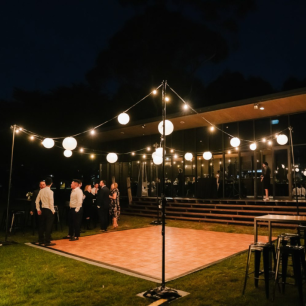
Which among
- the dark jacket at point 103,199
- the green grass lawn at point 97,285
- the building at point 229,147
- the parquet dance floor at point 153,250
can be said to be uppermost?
the building at point 229,147

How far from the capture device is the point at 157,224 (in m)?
11.4

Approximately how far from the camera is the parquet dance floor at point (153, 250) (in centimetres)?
543

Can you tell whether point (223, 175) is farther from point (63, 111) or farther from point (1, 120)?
point (1, 120)

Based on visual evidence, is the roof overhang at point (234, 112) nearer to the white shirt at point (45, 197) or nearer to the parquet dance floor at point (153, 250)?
the parquet dance floor at point (153, 250)

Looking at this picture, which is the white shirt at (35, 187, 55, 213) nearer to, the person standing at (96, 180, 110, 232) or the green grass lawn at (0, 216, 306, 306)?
the green grass lawn at (0, 216, 306, 306)

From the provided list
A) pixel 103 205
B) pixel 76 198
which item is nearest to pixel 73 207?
pixel 76 198

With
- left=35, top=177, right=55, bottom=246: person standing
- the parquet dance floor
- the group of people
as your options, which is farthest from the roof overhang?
left=35, top=177, right=55, bottom=246: person standing

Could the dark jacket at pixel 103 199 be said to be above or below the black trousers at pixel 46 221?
above

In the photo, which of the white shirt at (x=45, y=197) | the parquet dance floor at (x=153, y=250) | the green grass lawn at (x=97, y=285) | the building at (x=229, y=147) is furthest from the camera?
the building at (x=229, y=147)

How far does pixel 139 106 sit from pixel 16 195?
13.7 metres

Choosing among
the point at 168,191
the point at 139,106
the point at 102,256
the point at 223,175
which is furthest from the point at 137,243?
the point at 139,106

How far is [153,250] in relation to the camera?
6.89 meters

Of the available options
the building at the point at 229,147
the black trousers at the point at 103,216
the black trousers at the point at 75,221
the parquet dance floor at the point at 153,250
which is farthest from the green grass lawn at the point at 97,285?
the building at the point at 229,147

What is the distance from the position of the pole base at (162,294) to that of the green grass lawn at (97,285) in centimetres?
11
